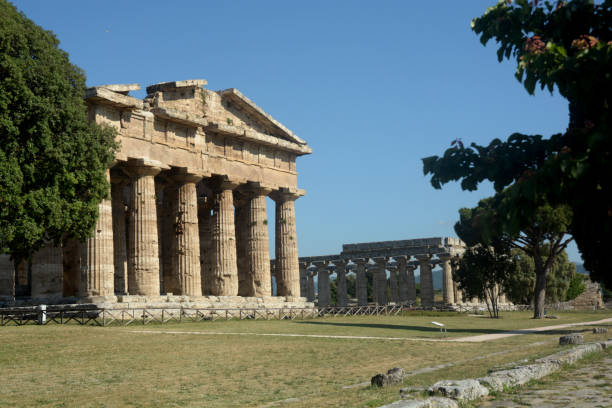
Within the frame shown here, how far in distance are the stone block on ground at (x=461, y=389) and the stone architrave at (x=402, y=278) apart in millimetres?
69856

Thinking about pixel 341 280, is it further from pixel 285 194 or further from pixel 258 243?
pixel 258 243

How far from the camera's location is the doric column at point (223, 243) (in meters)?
44.8

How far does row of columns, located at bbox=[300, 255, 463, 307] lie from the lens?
79.3 m

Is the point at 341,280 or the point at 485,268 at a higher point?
the point at 485,268

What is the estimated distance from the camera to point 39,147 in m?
28.4

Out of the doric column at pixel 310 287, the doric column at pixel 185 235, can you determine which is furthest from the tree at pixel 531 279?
the doric column at pixel 185 235

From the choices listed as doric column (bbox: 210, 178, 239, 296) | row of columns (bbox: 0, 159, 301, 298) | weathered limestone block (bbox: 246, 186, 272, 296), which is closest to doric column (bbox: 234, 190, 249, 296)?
row of columns (bbox: 0, 159, 301, 298)

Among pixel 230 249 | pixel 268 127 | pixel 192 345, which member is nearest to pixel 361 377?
pixel 192 345

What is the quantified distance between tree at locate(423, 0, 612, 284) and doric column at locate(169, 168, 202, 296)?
36.1 meters

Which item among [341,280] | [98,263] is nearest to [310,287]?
[341,280]

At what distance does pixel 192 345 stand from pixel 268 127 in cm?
2939

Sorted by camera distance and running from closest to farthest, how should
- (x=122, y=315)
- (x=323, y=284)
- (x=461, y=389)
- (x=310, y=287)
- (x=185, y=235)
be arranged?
(x=461, y=389) < (x=122, y=315) < (x=185, y=235) < (x=323, y=284) < (x=310, y=287)

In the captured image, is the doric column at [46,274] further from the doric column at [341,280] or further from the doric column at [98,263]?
the doric column at [341,280]

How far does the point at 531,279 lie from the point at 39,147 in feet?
199
